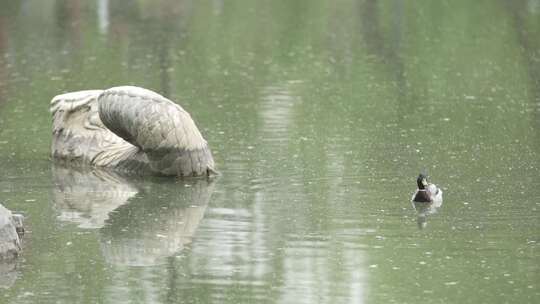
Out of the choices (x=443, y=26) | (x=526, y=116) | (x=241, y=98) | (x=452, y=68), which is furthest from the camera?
(x=443, y=26)

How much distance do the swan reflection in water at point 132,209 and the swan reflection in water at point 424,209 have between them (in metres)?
2.02

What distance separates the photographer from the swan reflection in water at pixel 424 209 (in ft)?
46.9

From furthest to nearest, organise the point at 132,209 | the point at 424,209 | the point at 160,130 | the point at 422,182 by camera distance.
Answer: the point at 160,130 → the point at 132,209 → the point at 422,182 → the point at 424,209

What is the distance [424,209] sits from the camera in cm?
1462

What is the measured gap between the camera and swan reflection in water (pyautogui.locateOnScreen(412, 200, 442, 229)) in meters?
14.3

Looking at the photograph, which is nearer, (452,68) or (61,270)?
(61,270)


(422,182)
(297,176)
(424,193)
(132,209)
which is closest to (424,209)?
(424,193)

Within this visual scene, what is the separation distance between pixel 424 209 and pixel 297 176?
87.7 inches

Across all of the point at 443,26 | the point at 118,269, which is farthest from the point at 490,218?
the point at 443,26

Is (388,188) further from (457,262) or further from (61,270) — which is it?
(61,270)

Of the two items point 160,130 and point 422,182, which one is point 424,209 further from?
point 160,130

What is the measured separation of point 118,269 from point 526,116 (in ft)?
31.9

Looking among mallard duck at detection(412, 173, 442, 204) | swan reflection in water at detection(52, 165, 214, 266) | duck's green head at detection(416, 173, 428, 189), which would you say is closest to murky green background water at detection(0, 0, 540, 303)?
swan reflection in water at detection(52, 165, 214, 266)

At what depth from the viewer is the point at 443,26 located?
3394 cm
